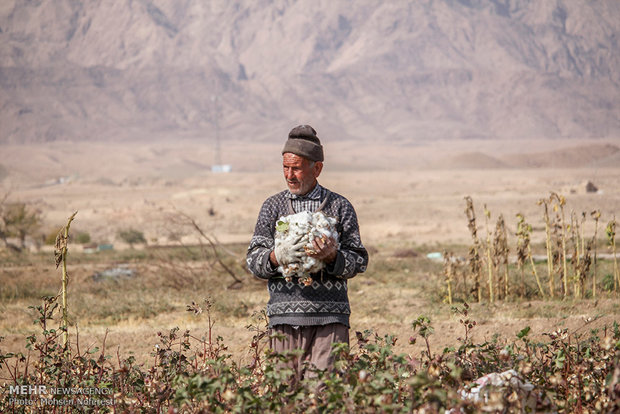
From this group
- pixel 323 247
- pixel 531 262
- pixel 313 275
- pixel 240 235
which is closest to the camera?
pixel 323 247

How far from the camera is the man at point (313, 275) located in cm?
356

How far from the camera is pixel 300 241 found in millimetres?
3355

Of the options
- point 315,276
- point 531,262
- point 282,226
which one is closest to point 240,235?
point 531,262

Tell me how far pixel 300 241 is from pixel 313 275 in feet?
0.93

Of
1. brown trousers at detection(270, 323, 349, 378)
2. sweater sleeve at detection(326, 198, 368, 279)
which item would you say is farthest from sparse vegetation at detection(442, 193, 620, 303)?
brown trousers at detection(270, 323, 349, 378)

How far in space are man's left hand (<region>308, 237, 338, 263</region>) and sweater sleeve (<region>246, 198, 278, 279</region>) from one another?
10.5 inches

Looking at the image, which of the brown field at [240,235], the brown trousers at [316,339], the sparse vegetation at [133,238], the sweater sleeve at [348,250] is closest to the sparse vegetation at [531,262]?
the brown field at [240,235]

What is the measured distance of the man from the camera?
3.56 meters

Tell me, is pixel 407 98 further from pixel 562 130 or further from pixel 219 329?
pixel 219 329

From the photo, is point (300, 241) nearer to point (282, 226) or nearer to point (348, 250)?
point (282, 226)

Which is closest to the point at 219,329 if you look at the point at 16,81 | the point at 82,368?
the point at 82,368

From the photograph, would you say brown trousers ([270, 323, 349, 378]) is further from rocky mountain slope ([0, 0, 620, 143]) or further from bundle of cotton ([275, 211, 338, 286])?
rocky mountain slope ([0, 0, 620, 143])

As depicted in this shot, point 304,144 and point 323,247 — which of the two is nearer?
point 323,247

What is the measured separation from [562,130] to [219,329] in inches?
4264
